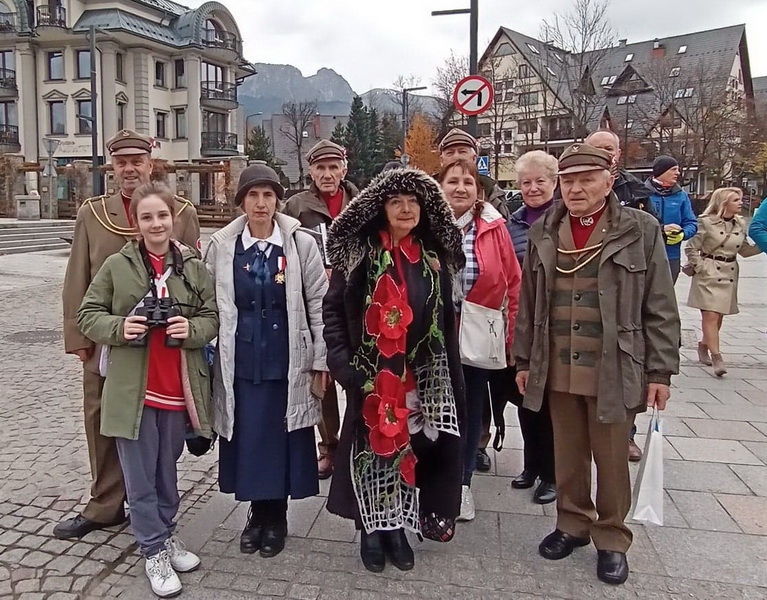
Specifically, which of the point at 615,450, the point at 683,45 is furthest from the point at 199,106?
the point at 615,450

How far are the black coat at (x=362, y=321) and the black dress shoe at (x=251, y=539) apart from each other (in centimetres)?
45

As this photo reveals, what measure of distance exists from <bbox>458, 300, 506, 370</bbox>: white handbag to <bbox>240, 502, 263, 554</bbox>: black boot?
1.34 meters

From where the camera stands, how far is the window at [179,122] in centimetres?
4383

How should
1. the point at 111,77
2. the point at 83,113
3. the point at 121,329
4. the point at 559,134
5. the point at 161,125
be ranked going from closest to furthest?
the point at 121,329, the point at 111,77, the point at 559,134, the point at 83,113, the point at 161,125

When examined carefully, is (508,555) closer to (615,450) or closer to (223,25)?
(615,450)

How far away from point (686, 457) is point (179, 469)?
3581 millimetres

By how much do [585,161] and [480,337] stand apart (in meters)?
1.05

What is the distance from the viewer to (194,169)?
1204 inches

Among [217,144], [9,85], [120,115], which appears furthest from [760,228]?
[9,85]

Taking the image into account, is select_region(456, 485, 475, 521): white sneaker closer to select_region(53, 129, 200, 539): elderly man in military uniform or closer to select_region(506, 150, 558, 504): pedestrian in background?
select_region(506, 150, 558, 504): pedestrian in background

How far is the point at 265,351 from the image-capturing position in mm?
3252

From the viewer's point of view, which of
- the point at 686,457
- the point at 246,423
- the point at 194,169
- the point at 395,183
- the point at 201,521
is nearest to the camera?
the point at 395,183

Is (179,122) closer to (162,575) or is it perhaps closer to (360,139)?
(360,139)

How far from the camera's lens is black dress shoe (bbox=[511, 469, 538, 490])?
4195 mm
